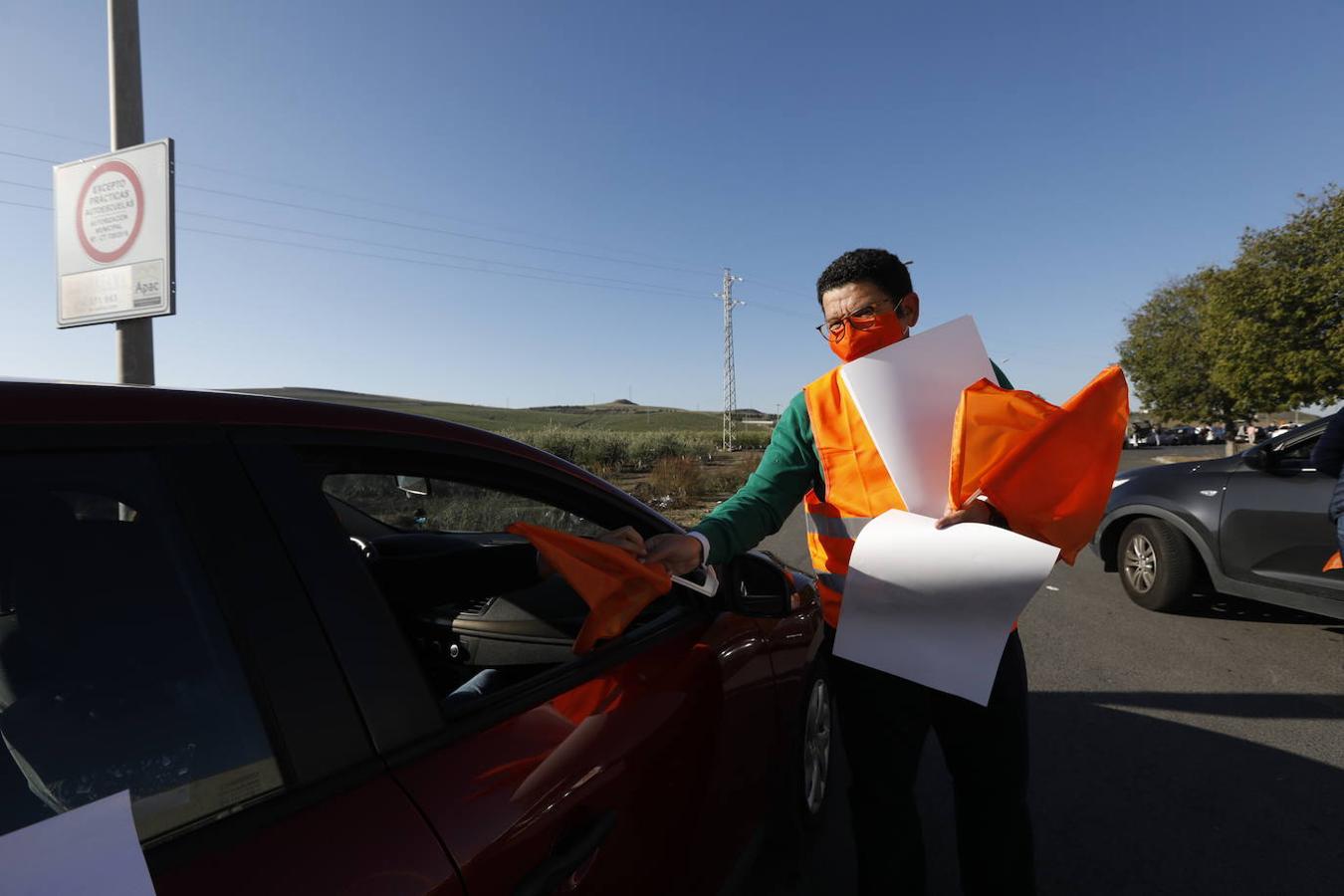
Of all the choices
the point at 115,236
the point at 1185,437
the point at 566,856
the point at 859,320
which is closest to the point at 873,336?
the point at 859,320

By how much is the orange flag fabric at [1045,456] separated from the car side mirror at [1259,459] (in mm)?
4387

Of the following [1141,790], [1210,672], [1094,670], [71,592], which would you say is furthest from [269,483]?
[1210,672]

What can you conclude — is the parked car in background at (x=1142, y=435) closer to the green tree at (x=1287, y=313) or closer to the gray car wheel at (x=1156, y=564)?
the green tree at (x=1287, y=313)

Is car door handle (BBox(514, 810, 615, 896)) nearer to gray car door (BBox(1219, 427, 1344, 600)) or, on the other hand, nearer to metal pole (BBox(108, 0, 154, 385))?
gray car door (BBox(1219, 427, 1344, 600))

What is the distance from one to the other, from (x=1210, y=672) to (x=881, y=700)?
3.69 metres

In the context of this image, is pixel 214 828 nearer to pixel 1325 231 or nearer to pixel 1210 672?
pixel 1210 672

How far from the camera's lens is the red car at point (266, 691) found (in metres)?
0.88

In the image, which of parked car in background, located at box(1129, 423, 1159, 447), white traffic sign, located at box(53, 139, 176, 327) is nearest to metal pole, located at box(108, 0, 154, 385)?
white traffic sign, located at box(53, 139, 176, 327)

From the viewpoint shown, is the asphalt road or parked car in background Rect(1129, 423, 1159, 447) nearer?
the asphalt road

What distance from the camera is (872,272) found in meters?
1.89

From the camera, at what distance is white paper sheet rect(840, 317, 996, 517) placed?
1696mm

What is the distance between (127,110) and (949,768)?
702 cm

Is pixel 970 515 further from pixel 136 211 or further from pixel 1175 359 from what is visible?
pixel 1175 359

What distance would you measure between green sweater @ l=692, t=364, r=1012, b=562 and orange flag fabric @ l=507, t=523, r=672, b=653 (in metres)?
0.48
